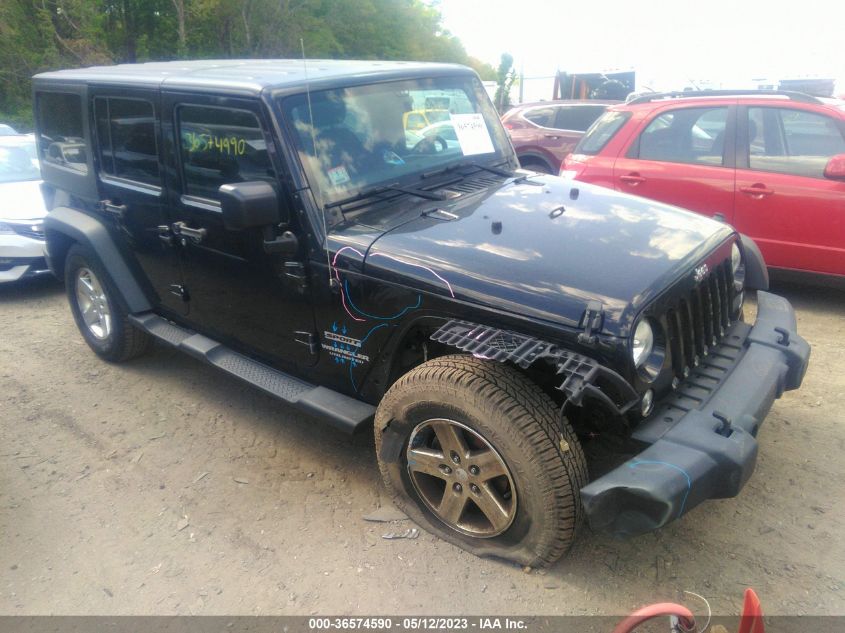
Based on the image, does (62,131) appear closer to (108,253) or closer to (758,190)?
(108,253)

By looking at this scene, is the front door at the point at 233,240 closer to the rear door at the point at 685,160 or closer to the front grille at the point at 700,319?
the front grille at the point at 700,319

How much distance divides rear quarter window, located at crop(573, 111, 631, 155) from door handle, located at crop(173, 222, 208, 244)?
13.3 ft

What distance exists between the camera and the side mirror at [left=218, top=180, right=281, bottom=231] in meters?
2.79

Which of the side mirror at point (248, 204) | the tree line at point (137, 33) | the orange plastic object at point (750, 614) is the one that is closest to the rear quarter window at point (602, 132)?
the side mirror at point (248, 204)

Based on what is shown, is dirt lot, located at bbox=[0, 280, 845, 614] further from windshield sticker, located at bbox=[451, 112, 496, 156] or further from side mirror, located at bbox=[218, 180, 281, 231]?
windshield sticker, located at bbox=[451, 112, 496, 156]

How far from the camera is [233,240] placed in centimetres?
333

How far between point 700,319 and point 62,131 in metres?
4.21

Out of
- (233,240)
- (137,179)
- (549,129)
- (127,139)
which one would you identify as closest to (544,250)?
(233,240)

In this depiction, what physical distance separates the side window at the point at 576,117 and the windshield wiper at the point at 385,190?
759 cm

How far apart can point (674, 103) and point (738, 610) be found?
4.61 m

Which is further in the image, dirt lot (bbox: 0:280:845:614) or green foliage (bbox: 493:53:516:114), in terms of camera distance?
green foliage (bbox: 493:53:516:114)

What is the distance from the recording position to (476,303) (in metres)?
2.57

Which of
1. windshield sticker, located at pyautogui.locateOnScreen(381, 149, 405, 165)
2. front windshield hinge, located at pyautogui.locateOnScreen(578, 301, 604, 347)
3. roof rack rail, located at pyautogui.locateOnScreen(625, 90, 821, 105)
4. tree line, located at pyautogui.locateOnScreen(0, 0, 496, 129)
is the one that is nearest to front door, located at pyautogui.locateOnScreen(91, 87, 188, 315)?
windshield sticker, located at pyautogui.locateOnScreen(381, 149, 405, 165)

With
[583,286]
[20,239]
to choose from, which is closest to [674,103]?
[583,286]
